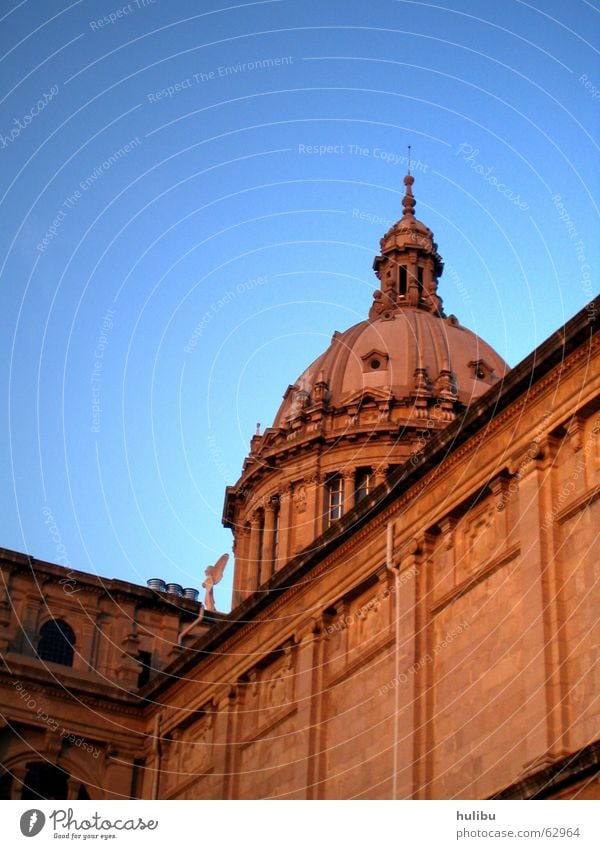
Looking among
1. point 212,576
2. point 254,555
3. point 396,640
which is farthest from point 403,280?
point 396,640

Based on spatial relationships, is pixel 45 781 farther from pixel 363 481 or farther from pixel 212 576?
pixel 363 481

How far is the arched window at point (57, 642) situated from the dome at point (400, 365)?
60.9ft

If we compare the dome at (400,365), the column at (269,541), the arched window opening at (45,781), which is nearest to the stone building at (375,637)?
the arched window opening at (45,781)

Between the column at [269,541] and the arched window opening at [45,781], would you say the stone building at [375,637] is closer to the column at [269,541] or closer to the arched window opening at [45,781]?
the arched window opening at [45,781]

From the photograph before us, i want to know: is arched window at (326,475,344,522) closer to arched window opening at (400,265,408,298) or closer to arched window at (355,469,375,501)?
arched window at (355,469,375,501)

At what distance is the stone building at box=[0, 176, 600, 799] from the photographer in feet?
101

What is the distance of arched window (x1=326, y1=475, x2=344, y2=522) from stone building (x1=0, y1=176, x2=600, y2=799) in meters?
0.11

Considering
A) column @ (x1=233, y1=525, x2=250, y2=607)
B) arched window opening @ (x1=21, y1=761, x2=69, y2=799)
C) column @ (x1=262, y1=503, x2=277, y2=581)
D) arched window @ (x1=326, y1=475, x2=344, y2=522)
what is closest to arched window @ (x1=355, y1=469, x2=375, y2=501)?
arched window @ (x1=326, y1=475, x2=344, y2=522)

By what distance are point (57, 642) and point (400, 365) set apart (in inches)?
884

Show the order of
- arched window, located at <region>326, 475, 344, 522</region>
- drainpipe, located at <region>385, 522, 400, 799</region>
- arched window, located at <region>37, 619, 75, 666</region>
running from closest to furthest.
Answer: drainpipe, located at <region>385, 522, 400, 799</region> → arched window, located at <region>37, 619, 75, 666</region> → arched window, located at <region>326, 475, 344, 522</region>

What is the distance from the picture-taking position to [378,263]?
7888 centimetres

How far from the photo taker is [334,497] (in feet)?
215

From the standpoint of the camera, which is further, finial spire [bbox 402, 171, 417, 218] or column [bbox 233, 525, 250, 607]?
finial spire [bbox 402, 171, 417, 218]
